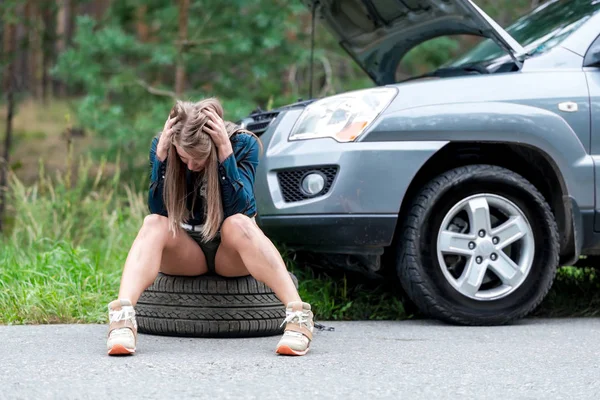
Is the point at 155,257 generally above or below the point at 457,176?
below

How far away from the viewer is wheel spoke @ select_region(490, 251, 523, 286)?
462cm

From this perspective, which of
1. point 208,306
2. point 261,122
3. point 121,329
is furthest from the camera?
point 261,122

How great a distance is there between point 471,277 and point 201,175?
57.8 inches

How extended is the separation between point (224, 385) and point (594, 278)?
3.64 meters

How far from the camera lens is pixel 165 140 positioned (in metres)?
3.92

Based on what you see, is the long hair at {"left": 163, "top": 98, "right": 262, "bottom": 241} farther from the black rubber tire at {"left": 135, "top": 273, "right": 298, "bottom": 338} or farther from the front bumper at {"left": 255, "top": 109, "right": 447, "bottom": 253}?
the front bumper at {"left": 255, "top": 109, "right": 447, "bottom": 253}

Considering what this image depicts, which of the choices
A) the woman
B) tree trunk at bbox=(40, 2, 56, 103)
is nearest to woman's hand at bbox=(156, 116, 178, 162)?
the woman

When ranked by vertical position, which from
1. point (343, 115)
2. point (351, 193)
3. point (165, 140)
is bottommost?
point (351, 193)

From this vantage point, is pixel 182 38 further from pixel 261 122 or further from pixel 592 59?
pixel 592 59

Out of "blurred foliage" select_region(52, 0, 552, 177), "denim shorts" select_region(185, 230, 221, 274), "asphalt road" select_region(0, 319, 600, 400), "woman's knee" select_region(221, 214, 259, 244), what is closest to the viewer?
"asphalt road" select_region(0, 319, 600, 400)

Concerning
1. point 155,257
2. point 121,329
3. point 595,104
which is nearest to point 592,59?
point 595,104

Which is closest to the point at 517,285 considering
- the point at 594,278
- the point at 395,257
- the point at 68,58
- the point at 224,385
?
the point at 395,257

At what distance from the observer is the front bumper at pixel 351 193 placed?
175 inches

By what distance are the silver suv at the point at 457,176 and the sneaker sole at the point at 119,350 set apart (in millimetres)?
1245
